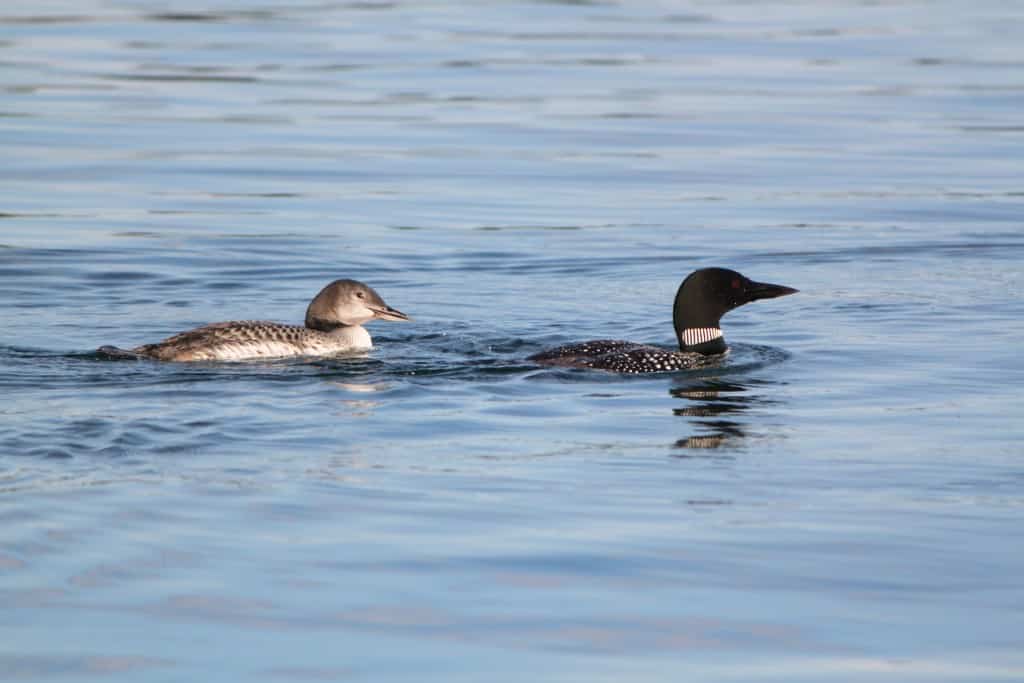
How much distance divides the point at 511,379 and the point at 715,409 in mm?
1254

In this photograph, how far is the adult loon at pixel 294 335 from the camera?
12.0 m

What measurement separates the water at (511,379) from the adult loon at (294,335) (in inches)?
7.6

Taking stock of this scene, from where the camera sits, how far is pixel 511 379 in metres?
11.6

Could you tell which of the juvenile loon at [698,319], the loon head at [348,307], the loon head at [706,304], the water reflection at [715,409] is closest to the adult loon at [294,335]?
the loon head at [348,307]

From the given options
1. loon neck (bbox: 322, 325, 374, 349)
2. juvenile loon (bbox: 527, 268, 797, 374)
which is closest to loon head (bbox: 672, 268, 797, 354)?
juvenile loon (bbox: 527, 268, 797, 374)

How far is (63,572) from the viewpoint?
23.6 feet

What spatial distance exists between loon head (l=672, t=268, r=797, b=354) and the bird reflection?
52 cm

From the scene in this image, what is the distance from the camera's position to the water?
6746mm

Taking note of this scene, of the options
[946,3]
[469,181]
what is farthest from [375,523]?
[946,3]

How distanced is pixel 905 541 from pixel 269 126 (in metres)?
16.7

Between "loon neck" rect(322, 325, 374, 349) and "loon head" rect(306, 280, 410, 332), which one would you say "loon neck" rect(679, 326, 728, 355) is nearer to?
"loon head" rect(306, 280, 410, 332)

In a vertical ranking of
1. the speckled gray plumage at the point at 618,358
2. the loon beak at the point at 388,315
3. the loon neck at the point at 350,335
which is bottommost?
the speckled gray plumage at the point at 618,358

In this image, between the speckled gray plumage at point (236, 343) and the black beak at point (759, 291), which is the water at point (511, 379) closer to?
the speckled gray plumage at point (236, 343)

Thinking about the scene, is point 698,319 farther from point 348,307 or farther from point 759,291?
point 348,307
